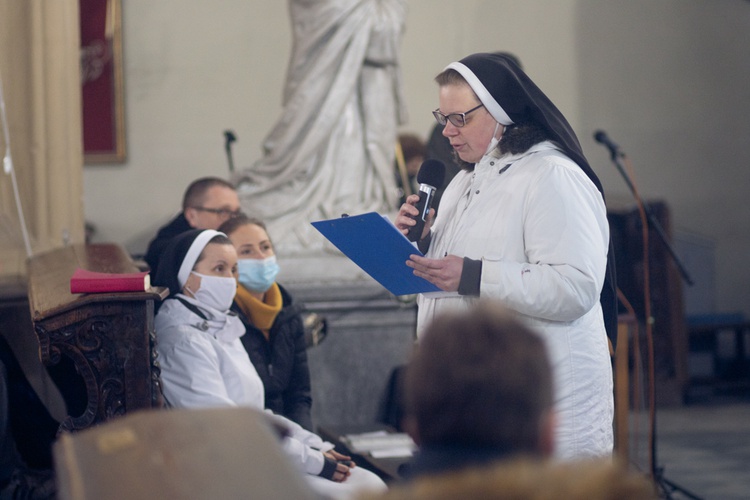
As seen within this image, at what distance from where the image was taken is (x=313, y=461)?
11.4 ft

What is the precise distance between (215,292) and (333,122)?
8.47 feet

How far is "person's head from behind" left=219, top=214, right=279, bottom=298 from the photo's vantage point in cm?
420

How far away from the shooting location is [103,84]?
31.1ft

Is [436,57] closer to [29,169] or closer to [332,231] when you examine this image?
[29,169]

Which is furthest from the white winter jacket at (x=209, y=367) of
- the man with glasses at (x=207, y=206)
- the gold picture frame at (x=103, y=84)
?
the gold picture frame at (x=103, y=84)

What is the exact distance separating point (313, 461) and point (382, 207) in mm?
2762

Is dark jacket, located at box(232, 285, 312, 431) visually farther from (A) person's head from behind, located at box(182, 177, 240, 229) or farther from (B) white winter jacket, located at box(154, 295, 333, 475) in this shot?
(A) person's head from behind, located at box(182, 177, 240, 229)

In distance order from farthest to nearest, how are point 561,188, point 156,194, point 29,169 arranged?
point 156,194 → point 29,169 → point 561,188

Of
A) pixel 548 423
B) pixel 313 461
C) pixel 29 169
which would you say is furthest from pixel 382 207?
pixel 548 423

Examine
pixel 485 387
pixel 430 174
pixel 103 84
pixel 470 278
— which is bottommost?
pixel 485 387

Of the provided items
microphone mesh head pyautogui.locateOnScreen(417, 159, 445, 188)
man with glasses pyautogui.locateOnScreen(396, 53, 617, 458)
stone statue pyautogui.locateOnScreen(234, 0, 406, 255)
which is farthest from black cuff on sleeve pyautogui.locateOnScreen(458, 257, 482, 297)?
stone statue pyautogui.locateOnScreen(234, 0, 406, 255)

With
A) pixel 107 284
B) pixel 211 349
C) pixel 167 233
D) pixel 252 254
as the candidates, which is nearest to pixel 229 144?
→ pixel 167 233

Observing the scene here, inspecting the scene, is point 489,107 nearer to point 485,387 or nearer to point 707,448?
point 485,387

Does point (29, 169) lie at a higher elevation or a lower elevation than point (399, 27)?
lower
